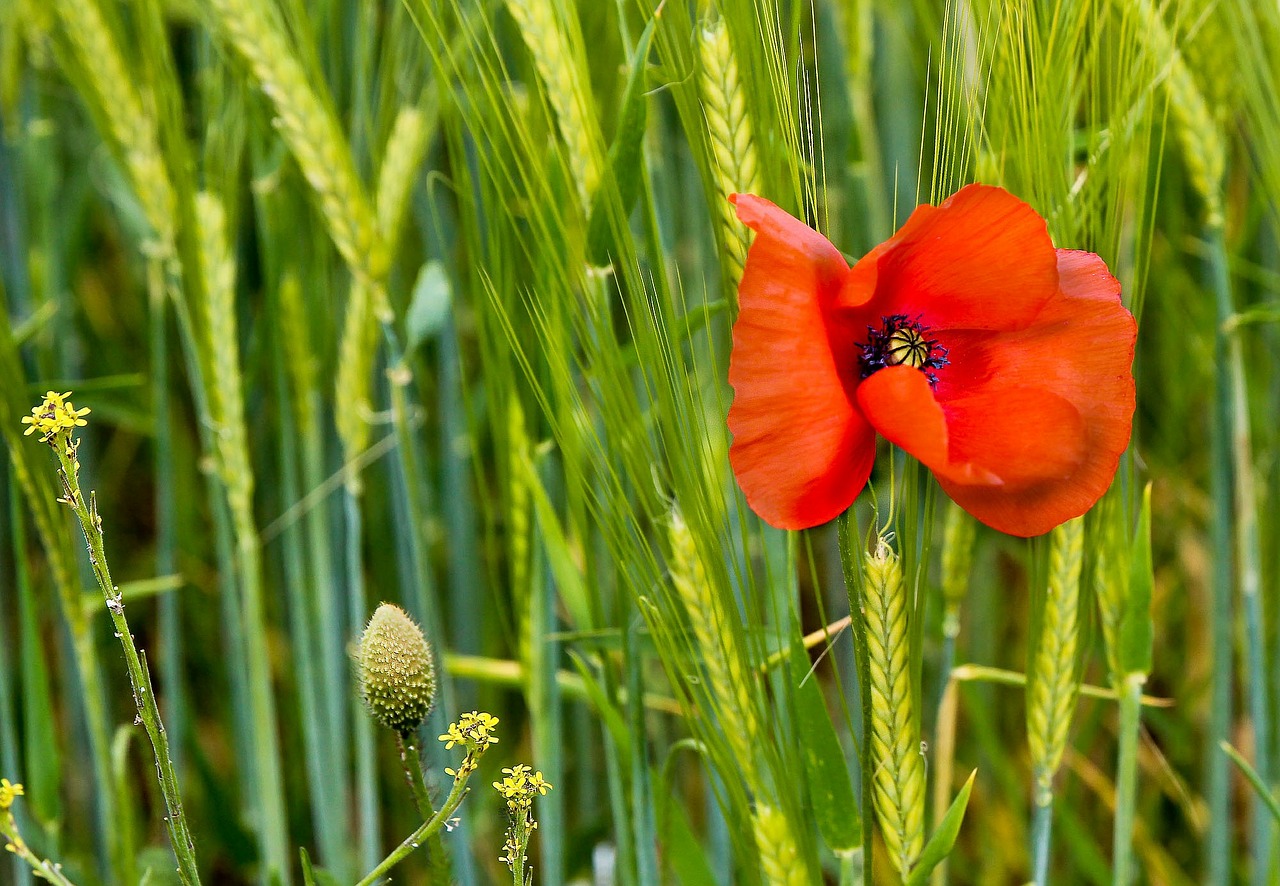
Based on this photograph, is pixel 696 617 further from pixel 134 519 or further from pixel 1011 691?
pixel 134 519

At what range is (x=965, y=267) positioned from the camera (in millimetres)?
435

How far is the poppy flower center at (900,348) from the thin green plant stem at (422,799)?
229 mm

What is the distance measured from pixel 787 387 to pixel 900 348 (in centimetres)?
7

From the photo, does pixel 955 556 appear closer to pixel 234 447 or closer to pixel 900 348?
pixel 900 348

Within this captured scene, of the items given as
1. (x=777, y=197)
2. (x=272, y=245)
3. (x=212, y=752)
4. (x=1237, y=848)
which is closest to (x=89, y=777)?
(x=212, y=752)

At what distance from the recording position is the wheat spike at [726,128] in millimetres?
507

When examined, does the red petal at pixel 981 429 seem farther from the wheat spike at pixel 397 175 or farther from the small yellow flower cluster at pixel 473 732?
the wheat spike at pixel 397 175

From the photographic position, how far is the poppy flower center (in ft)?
1.48

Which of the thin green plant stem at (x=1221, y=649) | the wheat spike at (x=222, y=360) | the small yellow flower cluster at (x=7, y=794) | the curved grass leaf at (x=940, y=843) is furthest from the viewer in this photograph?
the thin green plant stem at (x=1221, y=649)

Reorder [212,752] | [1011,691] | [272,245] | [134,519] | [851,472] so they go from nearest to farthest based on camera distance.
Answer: [851,472] < [272,245] < [1011,691] < [212,752] < [134,519]

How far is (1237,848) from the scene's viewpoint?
1272 mm

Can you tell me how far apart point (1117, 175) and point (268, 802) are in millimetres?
625

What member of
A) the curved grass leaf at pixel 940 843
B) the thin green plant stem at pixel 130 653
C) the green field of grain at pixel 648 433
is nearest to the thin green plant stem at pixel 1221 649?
the green field of grain at pixel 648 433

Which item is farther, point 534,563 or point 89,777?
point 89,777
